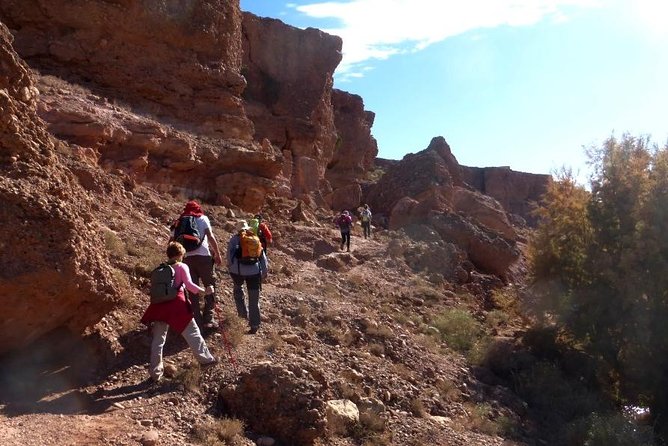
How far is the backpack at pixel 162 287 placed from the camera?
584cm

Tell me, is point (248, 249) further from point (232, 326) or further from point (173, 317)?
point (173, 317)

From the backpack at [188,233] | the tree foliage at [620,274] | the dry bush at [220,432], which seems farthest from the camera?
the tree foliage at [620,274]

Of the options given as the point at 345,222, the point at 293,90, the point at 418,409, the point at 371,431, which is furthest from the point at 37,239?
the point at 293,90

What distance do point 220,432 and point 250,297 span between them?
2539 millimetres

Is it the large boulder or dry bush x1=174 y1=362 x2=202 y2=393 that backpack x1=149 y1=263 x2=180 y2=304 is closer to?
dry bush x1=174 y1=362 x2=202 y2=393

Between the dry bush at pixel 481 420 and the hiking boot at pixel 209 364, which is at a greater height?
the hiking boot at pixel 209 364

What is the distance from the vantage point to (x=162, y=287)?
5840 millimetres

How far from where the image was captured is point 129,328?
21.9ft

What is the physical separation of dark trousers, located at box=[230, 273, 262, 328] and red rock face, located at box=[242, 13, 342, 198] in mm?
19489

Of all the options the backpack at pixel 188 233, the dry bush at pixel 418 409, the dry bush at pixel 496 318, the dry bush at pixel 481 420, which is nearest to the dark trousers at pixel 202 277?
the backpack at pixel 188 233

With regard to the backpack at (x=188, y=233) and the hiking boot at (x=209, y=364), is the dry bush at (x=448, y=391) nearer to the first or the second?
the hiking boot at (x=209, y=364)

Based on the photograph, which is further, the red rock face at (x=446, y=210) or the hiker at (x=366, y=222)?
the hiker at (x=366, y=222)

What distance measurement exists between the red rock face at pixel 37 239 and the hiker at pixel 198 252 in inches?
39.5

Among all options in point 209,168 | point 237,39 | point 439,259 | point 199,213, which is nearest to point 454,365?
point 199,213
